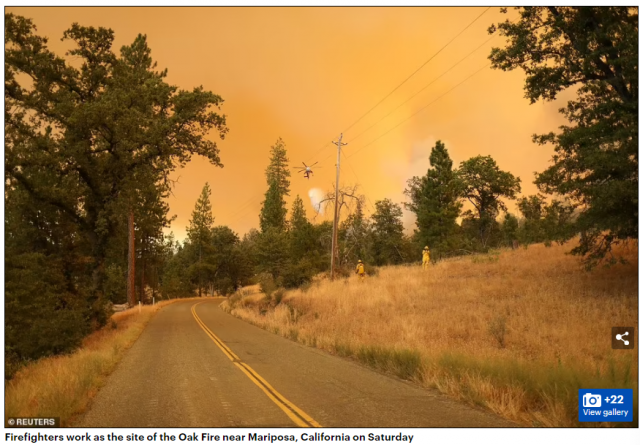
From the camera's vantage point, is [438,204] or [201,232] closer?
[438,204]

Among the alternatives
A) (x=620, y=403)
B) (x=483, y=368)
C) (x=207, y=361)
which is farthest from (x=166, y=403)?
(x=620, y=403)

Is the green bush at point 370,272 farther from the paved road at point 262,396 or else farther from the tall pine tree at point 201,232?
the tall pine tree at point 201,232

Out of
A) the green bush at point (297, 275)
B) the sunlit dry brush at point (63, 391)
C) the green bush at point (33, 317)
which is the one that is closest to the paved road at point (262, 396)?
the sunlit dry brush at point (63, 391)

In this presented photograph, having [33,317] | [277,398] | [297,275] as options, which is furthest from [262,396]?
[297,275]

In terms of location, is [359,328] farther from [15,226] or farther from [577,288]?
[15,226]

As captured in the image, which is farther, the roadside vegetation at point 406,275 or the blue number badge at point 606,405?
the roadside vegetation at point 406,275

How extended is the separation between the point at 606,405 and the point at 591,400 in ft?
0.61

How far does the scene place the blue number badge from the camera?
6188mm

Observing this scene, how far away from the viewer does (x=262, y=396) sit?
835 centimetres

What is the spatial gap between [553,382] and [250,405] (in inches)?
201

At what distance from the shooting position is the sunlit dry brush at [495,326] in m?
7.59

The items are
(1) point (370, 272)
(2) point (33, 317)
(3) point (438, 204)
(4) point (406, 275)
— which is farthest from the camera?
(3) point (438, 204)

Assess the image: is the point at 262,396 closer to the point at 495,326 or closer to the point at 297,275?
the point at 495,326

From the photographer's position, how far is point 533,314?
15.3 metres
